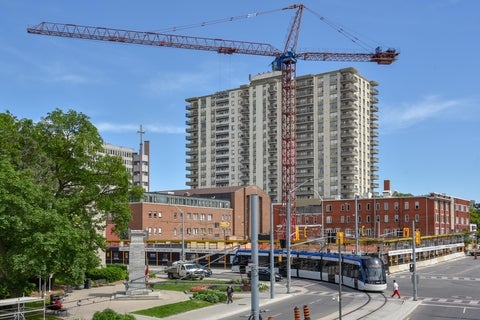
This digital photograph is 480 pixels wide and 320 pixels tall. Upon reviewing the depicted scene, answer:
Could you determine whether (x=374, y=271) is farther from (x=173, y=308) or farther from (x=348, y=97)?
(x=348, y=97)

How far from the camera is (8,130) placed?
44375 millimetres

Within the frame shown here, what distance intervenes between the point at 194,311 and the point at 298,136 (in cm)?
13284

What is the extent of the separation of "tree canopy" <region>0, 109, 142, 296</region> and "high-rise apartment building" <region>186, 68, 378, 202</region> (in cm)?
11123

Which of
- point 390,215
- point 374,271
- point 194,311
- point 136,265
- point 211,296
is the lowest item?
point 194,311

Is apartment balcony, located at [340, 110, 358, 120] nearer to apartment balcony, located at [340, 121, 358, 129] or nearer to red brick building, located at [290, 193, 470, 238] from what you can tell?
apartment balcony, located at [340, 121, 358, 129]

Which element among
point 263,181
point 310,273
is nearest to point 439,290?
point 310,273

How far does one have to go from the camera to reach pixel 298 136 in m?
174

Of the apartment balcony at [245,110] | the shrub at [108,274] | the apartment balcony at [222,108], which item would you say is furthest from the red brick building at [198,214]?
the apartment balcony at [222,108]

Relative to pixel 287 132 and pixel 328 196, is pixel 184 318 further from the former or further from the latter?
pixel 328 196

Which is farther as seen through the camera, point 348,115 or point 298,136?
point 298,136

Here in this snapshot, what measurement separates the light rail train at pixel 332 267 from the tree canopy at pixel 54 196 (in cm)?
1393

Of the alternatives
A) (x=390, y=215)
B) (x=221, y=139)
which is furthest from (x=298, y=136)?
(x=390, y=215)

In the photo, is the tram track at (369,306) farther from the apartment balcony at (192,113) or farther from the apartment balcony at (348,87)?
the apartment balcony at (192,113)

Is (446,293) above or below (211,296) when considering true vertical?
below
